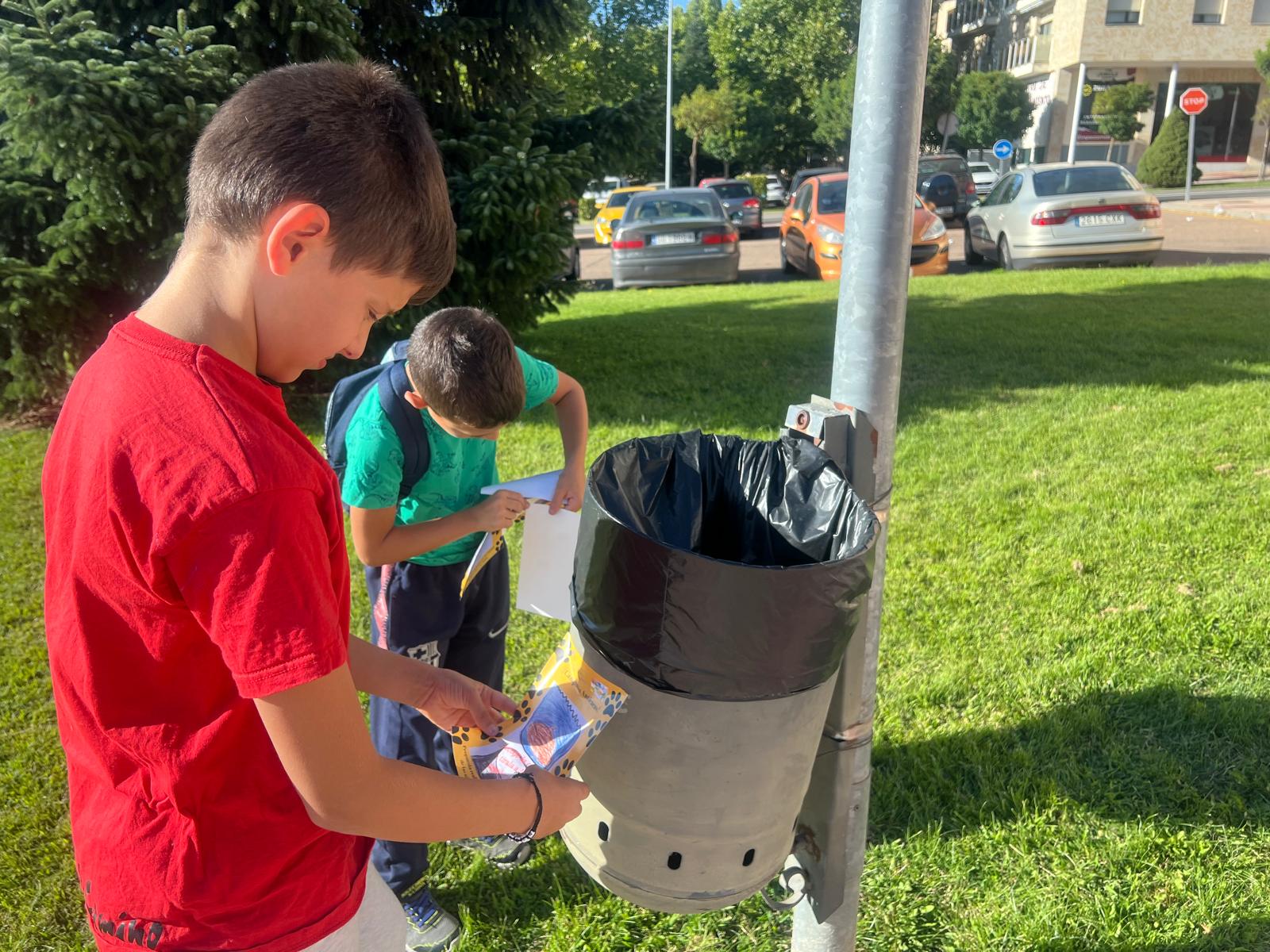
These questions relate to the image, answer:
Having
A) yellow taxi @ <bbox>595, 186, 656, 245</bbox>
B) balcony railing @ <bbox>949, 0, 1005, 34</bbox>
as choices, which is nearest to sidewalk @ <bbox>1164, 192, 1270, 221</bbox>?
yellow taxi @ <bbox>595, 186, 656, 245</bbox>

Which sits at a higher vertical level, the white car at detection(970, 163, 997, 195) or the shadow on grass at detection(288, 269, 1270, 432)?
the white car at detection(970, 163, 997, 195)

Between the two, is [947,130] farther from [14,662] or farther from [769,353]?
[14,662]

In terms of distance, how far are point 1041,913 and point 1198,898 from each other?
399mm

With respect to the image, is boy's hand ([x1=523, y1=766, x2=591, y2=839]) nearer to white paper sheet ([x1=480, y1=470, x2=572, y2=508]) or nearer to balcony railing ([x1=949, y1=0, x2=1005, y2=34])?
white paper sheet ([x1=480, y1=470, x2=572, y2=508])

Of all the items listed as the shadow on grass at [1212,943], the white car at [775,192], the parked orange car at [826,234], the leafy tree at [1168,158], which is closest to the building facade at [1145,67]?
the leafy tree at [1168,158]

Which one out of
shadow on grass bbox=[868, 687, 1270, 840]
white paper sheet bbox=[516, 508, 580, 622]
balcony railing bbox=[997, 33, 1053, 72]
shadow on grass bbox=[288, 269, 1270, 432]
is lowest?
shadow on grass bbox=[868, 687, 1270, 840]

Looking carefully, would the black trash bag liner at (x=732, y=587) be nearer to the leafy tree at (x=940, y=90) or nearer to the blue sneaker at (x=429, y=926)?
the blue sneaker at (x=429, y=926)

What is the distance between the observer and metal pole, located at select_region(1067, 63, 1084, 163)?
1512 inches

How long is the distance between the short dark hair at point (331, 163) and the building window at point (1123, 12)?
49.5m

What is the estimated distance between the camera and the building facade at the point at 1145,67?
41031 millimetres

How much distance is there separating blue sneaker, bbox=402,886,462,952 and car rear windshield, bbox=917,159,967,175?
20.3m

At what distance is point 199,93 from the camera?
5.39m

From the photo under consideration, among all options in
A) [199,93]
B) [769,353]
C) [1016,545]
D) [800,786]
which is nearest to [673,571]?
[800,786]

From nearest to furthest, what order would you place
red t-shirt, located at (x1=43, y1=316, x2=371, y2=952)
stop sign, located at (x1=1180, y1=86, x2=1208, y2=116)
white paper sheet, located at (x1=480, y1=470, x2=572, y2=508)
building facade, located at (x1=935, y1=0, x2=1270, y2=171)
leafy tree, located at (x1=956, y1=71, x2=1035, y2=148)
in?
red t-shirt, located at (x1=43, y1=316, x2=371, y2=952) → white paper sheet, located at (x1=480, y1=470, x2=572, y2=508) → stop sign, located at (x1=1180, y1=86, x2=1208, y2=116) → building facade, located at (x1=935, y1=0, x2=1270, y2=171) → leafy tree, located at (x1=956, y1=71, x2=1035, y2=148)
